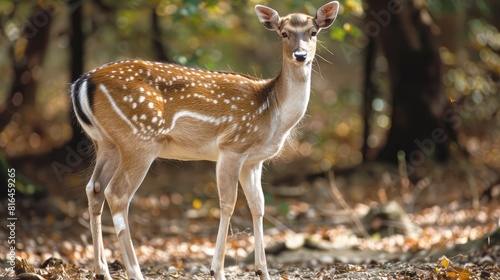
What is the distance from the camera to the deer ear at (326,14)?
7.82 metres

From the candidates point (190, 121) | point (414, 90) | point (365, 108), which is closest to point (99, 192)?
point (190, 121)

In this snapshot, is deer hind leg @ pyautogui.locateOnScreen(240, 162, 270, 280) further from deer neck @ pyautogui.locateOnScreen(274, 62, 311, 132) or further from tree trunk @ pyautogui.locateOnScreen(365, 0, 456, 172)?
tree trunk @ pyautogui.locateOnScreen(365, 0, 456, 172)

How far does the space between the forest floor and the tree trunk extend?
69cm

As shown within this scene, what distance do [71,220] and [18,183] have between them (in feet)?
2.98

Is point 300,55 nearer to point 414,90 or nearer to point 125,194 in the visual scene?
point 125,194

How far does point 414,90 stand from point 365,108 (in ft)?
5.85

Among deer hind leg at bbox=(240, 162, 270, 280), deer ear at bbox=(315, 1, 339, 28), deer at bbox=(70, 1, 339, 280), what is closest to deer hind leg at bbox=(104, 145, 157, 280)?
deer at bbox=(70, 1, 339, 280)

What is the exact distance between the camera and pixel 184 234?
40.8 ft

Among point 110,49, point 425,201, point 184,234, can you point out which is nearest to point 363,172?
point 425,201

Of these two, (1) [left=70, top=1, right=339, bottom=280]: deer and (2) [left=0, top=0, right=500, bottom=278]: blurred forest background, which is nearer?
(1) [left=70, top=1, right=339, bottom=280]: deer

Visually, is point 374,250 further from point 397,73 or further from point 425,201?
point 397,73

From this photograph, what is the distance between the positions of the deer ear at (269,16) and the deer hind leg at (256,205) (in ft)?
4.36

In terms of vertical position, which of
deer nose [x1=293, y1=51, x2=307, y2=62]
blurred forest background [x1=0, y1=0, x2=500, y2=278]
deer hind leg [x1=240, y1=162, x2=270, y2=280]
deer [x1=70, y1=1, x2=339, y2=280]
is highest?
deer nose [x1=293, y1=51, x2=307, y2=62]

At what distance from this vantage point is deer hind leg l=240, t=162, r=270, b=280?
7652mm
